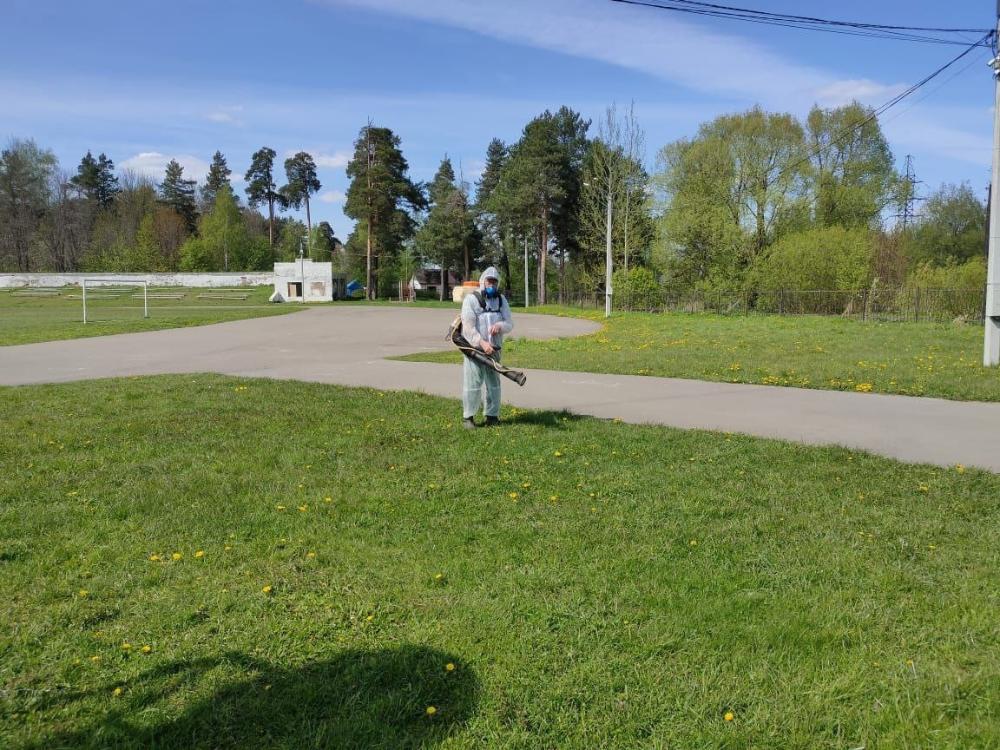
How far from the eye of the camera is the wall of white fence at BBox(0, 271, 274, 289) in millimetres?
75438

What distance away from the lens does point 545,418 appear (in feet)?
27.8

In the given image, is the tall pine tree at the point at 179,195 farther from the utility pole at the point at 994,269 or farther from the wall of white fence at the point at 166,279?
the utility pole at the point at 994,269

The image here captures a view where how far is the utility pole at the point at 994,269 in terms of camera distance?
1270 centimetres

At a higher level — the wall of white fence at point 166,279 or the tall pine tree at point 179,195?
the tall pine tree at point 179,195

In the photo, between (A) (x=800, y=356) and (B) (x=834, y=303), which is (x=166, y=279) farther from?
(A) (x=800, y=356)

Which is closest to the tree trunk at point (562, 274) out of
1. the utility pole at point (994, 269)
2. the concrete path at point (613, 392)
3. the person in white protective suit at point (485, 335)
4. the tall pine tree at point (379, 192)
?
the tall pine tree at point (379, 192)

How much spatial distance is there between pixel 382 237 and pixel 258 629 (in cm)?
7059

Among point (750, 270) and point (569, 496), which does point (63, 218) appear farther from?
point (569, 496)

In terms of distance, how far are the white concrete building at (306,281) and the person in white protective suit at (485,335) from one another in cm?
6376

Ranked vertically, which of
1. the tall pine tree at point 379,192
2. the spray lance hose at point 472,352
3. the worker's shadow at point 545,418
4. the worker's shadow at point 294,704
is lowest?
the worker's shadow at point 294,704

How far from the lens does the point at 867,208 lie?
43031 mm

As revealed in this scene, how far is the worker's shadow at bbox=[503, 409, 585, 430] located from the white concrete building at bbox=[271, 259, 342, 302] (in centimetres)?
6325

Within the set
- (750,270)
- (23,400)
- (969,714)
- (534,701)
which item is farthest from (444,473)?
(750,270)

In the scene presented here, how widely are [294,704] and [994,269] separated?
47.9ft
